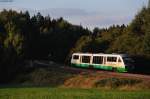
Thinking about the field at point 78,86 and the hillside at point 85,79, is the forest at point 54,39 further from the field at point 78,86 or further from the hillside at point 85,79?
the field at point 78,86

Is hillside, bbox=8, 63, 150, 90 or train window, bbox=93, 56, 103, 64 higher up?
train window, bbox=93, 56, 103, 64

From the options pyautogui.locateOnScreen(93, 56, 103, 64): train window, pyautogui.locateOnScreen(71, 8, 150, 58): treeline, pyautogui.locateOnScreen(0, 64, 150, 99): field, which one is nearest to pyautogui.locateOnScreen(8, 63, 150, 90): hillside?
pyautogui.locateOnScreen(0, 64, 150, 99): field

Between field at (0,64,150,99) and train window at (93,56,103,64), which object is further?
train window at (93,56,103,64)

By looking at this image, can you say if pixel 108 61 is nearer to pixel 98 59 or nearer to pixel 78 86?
pixel 98 59

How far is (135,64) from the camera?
6531 cm

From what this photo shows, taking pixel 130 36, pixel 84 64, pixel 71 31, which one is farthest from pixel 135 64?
pixel 71 31

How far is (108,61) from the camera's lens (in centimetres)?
6650

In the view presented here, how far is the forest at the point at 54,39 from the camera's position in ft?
267

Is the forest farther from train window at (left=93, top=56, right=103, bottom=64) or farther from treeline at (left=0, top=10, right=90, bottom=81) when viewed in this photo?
train window at (left=93, top=56, right=103, bottom=64)

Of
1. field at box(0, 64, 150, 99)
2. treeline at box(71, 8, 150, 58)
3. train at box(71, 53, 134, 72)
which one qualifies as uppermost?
treeline at box(71, 8, 150, 58)

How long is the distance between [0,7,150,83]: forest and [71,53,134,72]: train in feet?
18.9

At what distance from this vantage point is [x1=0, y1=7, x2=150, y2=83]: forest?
3206 inches

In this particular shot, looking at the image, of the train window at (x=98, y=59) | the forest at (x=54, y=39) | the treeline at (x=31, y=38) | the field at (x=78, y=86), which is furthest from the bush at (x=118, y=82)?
the treeline at (x=31, y=38)

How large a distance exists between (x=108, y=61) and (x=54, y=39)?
149ft
